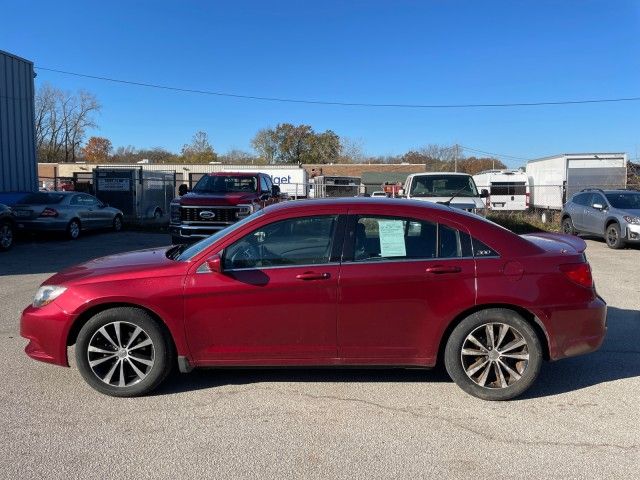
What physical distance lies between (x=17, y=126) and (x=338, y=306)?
19.8m

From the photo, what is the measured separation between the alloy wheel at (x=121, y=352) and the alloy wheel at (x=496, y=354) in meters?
2.53

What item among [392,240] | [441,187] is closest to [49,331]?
[392,240]

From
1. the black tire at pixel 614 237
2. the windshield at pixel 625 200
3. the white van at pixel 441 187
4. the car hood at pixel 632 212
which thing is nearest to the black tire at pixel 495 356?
the white van at pixel 441 187

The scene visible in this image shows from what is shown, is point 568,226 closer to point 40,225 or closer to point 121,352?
point 40,225

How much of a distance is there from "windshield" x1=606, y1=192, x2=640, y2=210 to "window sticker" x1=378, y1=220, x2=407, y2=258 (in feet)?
41.2

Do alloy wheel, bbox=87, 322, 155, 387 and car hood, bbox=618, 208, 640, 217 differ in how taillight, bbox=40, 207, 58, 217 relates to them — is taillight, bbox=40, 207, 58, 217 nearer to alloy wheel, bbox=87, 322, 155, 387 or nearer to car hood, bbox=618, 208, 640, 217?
alloy wheel, bbox=87, 322, 155, 387

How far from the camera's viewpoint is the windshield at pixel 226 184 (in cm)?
1344

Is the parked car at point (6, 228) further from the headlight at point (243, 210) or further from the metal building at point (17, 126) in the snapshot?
the metal building at point (17, 126)

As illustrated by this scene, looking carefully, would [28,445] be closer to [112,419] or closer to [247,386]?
[112,419]

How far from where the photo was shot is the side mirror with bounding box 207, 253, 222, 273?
4207 mm

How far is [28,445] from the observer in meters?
3.58

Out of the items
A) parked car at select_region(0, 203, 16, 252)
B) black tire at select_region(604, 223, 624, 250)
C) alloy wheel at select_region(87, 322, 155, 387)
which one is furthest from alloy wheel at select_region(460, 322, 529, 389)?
parked car at select_region(0, 203, 16, 252)

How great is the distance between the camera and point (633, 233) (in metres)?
13.6

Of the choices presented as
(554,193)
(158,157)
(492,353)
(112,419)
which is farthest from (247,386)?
(158,157)
